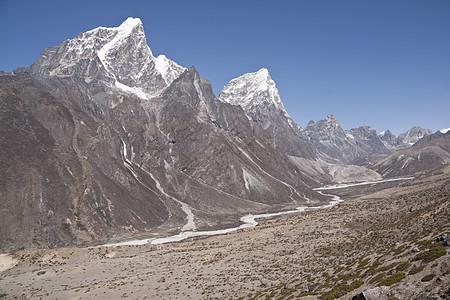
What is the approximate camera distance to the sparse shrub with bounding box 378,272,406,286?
26.9 metres

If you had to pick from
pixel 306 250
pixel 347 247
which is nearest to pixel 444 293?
pixel 347 247

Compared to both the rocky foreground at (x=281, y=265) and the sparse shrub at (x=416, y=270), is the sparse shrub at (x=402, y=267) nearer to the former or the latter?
the rocky foreground at (x=281, y=265)

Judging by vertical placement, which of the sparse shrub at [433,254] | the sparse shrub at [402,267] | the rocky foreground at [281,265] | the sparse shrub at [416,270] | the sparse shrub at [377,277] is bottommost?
the rocky foreground at [281,265]

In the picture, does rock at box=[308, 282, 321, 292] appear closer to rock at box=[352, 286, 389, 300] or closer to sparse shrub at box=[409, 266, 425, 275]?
sparse shrub at box=[409, 266, 425, 275]

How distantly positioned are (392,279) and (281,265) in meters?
35.8

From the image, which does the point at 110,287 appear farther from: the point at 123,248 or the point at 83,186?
the point at 83,186

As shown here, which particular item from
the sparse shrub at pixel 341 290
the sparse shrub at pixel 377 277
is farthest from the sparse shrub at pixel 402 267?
the sparse shrub at pixel 341 290

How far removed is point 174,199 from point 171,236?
2295 inches

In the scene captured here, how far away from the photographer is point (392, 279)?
27.2 m

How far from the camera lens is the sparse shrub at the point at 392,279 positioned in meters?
26.9

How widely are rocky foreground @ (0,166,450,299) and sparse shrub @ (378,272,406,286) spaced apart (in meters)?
0.09

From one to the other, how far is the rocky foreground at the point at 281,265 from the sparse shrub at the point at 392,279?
0.28 feet

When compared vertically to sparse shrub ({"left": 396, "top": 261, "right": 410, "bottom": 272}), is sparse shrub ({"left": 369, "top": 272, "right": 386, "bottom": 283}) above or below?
below

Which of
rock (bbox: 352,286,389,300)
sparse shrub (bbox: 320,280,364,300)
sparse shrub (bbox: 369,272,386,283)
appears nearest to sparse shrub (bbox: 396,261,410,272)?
sparse shrub (bbox: 369,272,386,283)
